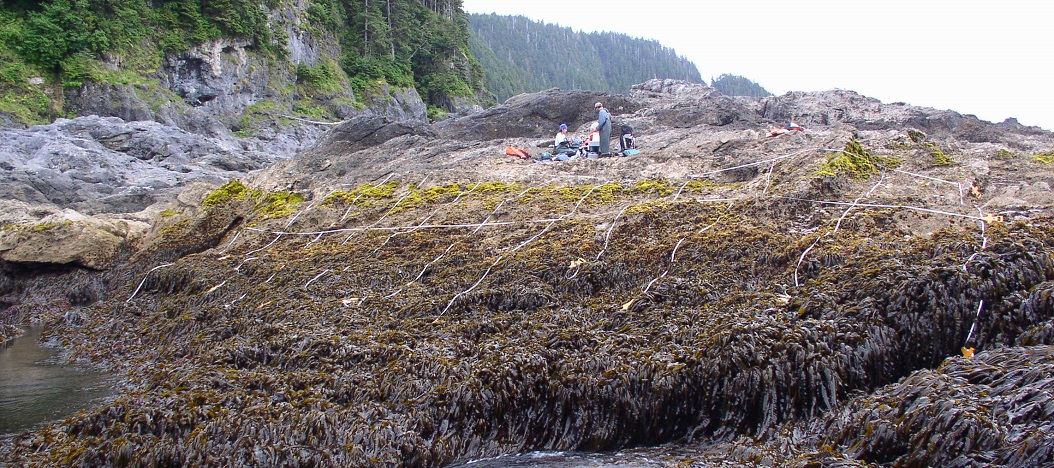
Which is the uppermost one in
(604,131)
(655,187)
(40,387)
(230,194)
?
(604,131)

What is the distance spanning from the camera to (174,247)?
11.5 meters

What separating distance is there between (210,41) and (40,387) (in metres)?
31.5

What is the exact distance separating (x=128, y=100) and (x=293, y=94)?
10195mm

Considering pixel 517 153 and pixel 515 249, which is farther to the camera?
pixel 517 153

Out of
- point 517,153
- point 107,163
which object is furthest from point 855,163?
point 107,163

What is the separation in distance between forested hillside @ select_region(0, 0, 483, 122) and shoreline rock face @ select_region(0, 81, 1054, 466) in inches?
850

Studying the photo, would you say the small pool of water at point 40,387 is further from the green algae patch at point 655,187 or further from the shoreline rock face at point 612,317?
the green algae patch at point 655,187

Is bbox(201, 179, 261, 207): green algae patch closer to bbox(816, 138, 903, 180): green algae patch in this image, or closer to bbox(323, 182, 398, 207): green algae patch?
bbox(323, 182, 398, 207): green algae patch

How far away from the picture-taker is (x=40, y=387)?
6.83 meters

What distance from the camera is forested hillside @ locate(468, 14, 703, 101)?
123062 millimetres

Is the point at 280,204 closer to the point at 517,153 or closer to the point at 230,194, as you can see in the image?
the point at 230,194

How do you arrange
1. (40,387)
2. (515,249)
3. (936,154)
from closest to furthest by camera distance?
(40,387), (515,249), (936,154)

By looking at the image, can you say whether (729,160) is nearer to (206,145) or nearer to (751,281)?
(751,281)

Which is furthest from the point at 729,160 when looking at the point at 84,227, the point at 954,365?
the point at 84,227
